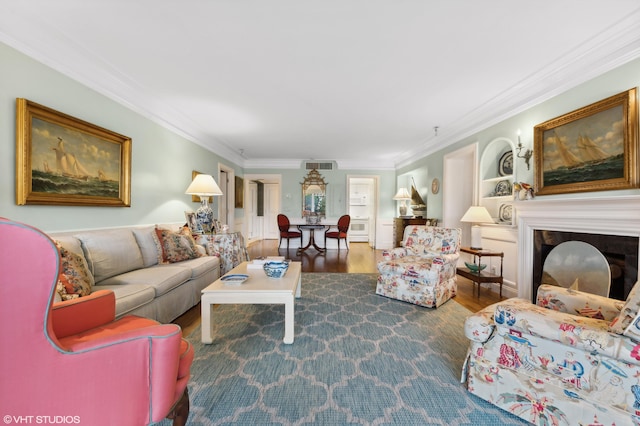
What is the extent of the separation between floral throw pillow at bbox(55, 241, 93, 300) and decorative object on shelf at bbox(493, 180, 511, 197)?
4613mm

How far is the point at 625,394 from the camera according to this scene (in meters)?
1.04

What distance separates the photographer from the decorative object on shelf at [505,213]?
3518mm

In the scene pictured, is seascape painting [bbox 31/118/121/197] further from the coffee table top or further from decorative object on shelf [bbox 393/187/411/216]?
decorative object on shelf [bbox 393/187/411/216]

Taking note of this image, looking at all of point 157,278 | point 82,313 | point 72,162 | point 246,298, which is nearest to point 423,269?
point 246,298

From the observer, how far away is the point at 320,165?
7.06 meters

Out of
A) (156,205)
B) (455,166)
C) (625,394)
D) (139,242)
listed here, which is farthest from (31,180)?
(455,166)

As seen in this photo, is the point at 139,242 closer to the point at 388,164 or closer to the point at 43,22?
the point at 43,22

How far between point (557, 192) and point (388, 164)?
465cm

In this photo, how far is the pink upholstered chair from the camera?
2.45 feet

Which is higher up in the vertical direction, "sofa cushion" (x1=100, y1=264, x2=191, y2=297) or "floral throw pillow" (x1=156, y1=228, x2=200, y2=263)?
"floral throw pillow" (x1=156, y1=228, x2=200, y2=263)

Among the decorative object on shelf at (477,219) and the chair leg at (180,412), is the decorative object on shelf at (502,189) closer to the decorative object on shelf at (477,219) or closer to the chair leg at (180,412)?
the decorative object on shelf at (477,219)

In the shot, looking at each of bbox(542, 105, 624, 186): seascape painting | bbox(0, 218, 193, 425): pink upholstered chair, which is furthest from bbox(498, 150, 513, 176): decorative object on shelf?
bbox(0, 218, 193, 425): pink upholstered chair

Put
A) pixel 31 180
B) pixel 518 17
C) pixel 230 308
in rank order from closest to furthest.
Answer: pixel 518 17
pixel 31 180
pixel 230 308

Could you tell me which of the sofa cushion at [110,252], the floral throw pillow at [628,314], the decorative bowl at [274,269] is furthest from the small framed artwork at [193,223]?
the floral throw pillow at [628,314]
